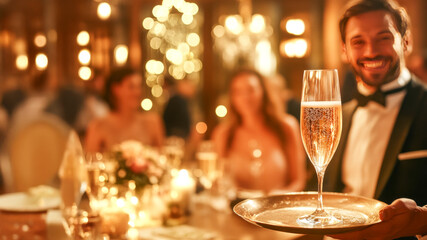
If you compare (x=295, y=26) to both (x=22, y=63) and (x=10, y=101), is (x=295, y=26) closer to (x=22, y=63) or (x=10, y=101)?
(x=10, y=101)

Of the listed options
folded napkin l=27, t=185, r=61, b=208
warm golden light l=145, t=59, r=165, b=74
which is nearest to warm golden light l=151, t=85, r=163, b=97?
warm golden light l=145, t=59, r=165, b=74

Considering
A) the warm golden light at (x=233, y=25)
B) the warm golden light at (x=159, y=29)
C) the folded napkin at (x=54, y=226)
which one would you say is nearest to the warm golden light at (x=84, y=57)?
the warm golden light at (x=159, y=29)

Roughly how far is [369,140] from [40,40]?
8439mm

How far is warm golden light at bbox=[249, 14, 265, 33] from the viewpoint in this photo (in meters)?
7.36

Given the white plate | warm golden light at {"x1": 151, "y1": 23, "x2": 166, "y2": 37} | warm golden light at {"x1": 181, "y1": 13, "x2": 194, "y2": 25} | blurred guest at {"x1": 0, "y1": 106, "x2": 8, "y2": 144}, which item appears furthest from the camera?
warm golden light at {"x1": 151, "y1": 23, "x2": 166, "y2": 37}

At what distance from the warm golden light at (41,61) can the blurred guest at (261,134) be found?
6.27 metres

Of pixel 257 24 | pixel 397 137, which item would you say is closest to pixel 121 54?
pixel 257 24

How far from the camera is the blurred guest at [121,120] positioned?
12.3 ft

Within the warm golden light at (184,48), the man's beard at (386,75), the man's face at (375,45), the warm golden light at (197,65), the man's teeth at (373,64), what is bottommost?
the man's beard at (386,75)

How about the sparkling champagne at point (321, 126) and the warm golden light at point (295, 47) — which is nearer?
the sparkling champagne at point (321, 126)

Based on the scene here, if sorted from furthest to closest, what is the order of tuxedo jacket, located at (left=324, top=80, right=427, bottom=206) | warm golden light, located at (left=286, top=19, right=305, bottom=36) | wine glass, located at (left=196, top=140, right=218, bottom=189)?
1. warm golden light, located at (left=286, top=19, right=305, bottom=36)
2. wine glass, located at (left=196, top=140, right=218, bottom=189)
3. tuxedo jacket, located at (left=324, top=80, right=427, bottom=206)

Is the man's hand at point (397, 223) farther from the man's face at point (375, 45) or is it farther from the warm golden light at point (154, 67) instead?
the warm golden light at point (154, 67)

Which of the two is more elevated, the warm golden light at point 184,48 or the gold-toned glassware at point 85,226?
the warm golden light at point 184,48

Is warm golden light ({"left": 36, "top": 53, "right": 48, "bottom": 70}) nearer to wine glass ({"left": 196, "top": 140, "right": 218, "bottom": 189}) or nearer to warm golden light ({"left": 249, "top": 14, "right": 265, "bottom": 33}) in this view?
warm golden light ({"left": 249, "top": 14, "right": 265, "bottom": 33})
